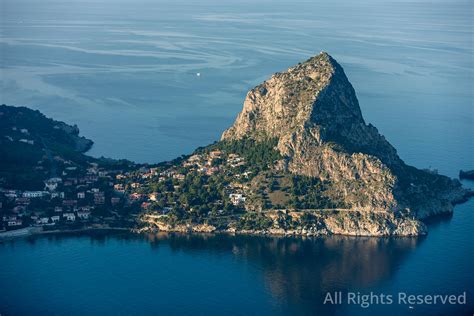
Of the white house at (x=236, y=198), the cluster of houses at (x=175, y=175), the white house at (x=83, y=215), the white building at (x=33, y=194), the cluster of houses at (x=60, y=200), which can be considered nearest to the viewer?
the cluster of houses at (x=60, y=200)

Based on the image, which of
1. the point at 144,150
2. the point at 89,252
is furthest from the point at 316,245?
the point at 144,150

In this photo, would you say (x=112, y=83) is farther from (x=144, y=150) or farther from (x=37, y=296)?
(x=37, y=296)

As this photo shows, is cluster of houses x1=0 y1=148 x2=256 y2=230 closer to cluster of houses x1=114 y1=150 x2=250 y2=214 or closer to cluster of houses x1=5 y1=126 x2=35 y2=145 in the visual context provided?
cluster of houses x1=114 y1=150 x2=250 y2=214

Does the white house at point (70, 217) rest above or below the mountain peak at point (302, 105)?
below

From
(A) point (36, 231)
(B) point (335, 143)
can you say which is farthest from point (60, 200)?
(B) point (335, 143)

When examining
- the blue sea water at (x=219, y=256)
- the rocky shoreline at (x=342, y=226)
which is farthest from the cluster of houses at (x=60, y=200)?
the rocky shoreline at (x=342, y=226)

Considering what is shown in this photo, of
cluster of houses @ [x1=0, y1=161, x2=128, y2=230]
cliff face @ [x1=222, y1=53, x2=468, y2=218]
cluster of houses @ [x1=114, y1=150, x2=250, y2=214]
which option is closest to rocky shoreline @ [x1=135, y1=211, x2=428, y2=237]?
cliff face @ [x1=222, y1=53, x2=468, y2=218]

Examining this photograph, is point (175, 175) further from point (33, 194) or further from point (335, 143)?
point (335, 143)

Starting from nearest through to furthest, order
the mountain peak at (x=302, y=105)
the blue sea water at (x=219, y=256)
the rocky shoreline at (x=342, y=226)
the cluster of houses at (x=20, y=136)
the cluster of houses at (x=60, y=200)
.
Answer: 1. the blue sea water at (x=219, y=256)
2. the rocky shoreline at (x=342, y=226)
3. the cluster of houses at (x=60, y=200)
4. the mountain peak at (x=302, y=105)
5. the cluster of houses at (x=20, y=136)

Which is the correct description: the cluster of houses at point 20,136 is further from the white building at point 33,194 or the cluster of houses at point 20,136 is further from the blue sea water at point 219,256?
the white building at point 33,194
